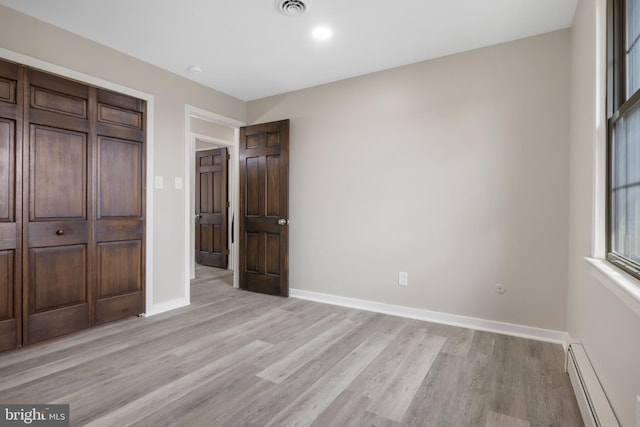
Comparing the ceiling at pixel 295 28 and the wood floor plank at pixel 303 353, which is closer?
the wood floor plank at pixel 303 353

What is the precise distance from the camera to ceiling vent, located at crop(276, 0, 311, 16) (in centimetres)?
228

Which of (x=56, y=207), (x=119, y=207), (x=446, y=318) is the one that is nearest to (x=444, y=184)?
(x=446, y=318)

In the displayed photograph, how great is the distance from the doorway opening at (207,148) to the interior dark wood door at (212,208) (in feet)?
0.33

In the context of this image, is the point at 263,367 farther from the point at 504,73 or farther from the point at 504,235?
the point at 504,73

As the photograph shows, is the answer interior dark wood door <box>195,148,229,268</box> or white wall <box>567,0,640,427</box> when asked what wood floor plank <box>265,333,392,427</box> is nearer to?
white wall <box>567,0,640,427</box>

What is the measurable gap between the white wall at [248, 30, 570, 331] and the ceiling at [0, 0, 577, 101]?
0.28 metres

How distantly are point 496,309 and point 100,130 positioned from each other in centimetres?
391

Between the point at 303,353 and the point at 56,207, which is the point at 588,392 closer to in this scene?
the point at 303,353

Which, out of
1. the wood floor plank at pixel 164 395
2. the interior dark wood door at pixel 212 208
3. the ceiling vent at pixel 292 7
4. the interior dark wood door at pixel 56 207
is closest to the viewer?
the wood floor plank at pixel 164 395

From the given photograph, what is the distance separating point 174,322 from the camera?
3.05 meters

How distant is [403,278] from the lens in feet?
10.7

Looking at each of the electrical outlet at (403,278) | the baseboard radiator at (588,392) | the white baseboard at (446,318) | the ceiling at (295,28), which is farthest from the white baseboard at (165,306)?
the baseboard radiator at (588,392)

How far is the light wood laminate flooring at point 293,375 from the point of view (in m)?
1.69

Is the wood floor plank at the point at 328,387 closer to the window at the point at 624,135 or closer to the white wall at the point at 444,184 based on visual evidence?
the white wall at the point at 444,184
